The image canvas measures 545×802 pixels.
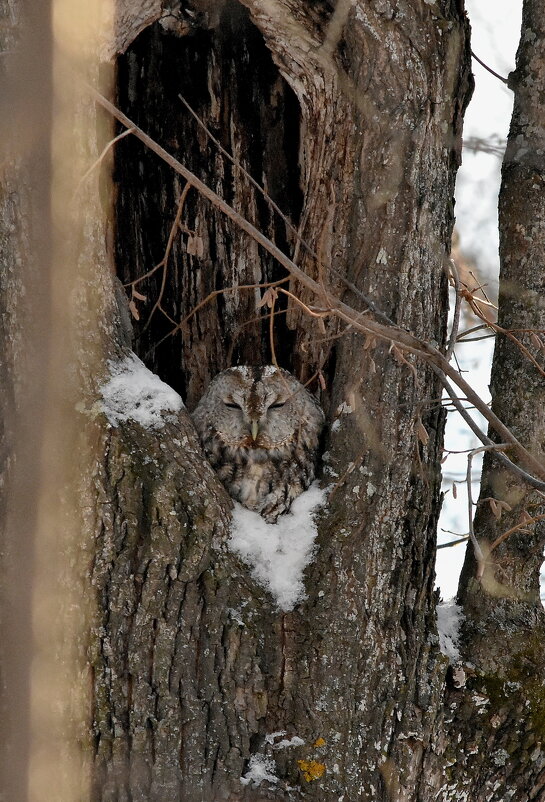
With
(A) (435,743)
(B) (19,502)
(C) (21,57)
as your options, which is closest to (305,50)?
(C) (21,57)

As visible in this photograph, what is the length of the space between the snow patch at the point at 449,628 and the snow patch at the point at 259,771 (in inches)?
25.3

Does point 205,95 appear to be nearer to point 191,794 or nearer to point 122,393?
point 122,393

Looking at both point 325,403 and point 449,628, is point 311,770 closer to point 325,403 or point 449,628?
point 449,628

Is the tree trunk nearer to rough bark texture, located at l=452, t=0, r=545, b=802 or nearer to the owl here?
rough bark texture, located at l=452, t=0, r=545, b=802

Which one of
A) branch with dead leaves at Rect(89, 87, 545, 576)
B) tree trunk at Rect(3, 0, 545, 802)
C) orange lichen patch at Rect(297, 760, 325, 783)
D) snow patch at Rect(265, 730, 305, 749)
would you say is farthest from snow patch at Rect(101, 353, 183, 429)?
orange lichen patch at Rect(297, 760, 325, 783)

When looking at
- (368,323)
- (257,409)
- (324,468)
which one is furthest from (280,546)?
(368,323)

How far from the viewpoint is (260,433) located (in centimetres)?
309

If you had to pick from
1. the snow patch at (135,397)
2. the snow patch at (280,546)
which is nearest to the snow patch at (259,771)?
the snow patch at (280,546)

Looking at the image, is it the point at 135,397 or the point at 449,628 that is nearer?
the point at 135,397

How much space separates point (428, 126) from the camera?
104 inches

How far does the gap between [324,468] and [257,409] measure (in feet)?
1.54

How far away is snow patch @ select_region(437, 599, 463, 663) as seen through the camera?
2.62 m

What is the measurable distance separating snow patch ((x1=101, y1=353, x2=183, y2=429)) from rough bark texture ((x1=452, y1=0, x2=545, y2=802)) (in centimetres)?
100

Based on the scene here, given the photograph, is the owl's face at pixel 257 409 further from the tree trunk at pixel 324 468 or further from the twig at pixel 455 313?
the twig at pixel 455 313
